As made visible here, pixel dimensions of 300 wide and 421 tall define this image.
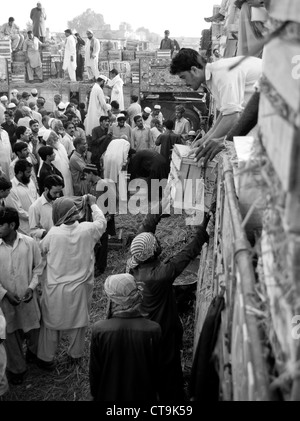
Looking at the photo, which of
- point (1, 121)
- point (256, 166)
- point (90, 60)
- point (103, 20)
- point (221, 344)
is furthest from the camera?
point (103, 20)

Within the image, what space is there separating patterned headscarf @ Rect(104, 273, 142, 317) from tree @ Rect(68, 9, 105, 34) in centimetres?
8467

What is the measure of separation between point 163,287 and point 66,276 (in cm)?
110

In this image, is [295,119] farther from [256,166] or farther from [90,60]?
[90,60]

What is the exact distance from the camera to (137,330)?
3236 millimetres

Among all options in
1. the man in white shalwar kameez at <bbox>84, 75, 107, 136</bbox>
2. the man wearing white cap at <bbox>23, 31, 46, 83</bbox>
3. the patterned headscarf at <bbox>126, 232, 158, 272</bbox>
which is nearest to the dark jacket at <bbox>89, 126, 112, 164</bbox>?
the man in white shalwar kameez at <bbox>84, 75, 107, 136</bbox>

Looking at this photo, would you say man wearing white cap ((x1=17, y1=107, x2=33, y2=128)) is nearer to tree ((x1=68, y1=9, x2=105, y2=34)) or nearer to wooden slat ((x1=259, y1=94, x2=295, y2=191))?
wooden slat ((x1=259, y1=94, x2=295, y2=191))

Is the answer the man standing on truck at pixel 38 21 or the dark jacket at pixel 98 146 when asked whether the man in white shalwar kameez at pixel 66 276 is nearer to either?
the dark jacket at pixel 98 146

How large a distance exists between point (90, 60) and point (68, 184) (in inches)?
471

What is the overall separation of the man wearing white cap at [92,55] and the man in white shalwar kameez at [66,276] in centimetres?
1483

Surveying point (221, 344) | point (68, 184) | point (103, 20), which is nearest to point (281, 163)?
point (221, 344)

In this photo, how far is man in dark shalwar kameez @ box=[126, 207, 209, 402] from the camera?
13.0 feet

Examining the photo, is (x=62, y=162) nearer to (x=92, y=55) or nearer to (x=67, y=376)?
(x=67, y=376)

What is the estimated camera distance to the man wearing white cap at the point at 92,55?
18750 millimetres

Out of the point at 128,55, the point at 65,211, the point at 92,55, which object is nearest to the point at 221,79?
the point at 65,211
